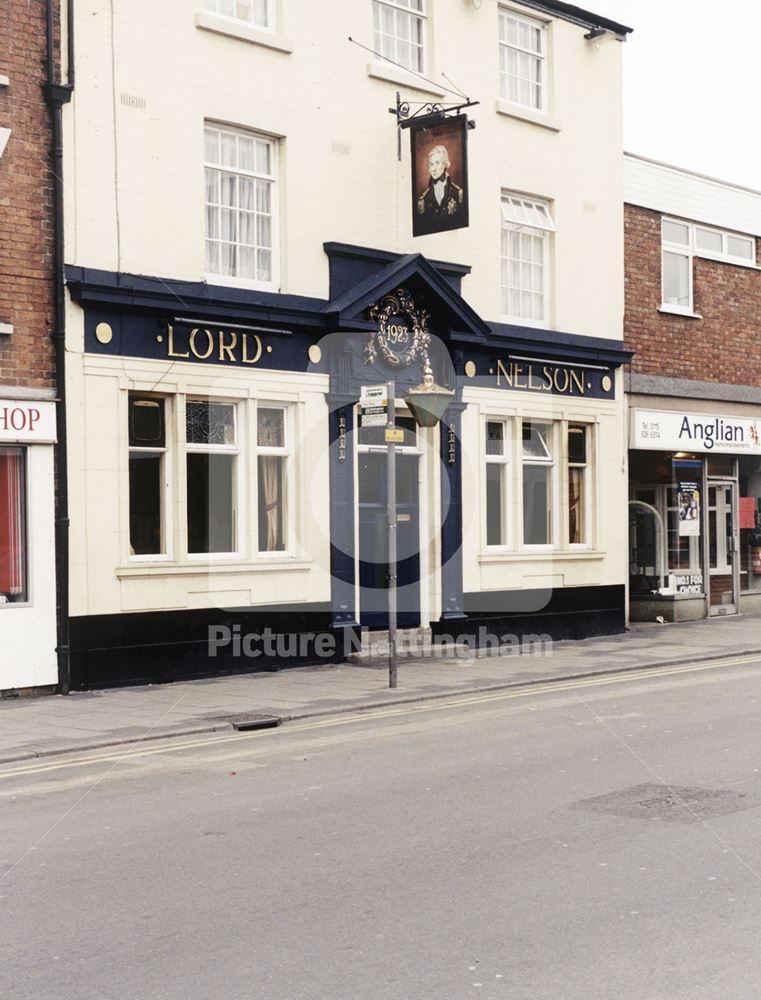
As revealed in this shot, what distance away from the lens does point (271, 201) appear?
1739cm

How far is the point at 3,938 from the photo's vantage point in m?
5.94

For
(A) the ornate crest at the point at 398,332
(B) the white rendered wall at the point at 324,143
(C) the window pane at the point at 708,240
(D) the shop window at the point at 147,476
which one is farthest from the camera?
(C) the window pane at the point at 708,240

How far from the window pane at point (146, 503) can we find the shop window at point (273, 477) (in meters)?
1.57

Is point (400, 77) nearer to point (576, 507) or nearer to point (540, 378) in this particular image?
point (540, 378)

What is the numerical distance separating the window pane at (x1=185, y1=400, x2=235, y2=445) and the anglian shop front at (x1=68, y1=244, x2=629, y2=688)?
30 mm

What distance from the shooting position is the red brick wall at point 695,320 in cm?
2283

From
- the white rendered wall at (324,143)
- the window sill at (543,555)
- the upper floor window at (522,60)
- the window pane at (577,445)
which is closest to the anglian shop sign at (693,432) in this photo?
the window pane at (577,445)

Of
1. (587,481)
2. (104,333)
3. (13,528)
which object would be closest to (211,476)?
(104,333)

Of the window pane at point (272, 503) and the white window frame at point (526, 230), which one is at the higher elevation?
the white window frame at point (526, 230)

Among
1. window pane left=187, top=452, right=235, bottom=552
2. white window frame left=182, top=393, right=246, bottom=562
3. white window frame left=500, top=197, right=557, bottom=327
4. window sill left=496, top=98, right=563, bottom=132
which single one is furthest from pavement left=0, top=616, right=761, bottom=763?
window sill left=496, top=98, right=563, bottom=132

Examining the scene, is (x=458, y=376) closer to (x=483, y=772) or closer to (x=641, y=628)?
(x=641, y=628)

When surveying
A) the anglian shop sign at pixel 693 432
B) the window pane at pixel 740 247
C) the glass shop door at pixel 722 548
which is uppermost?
the window pane at pixel 740 247

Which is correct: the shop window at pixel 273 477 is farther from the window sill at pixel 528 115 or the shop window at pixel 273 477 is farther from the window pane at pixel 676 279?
the window pane at pixel 676 279

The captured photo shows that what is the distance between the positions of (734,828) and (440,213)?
1210 cm
